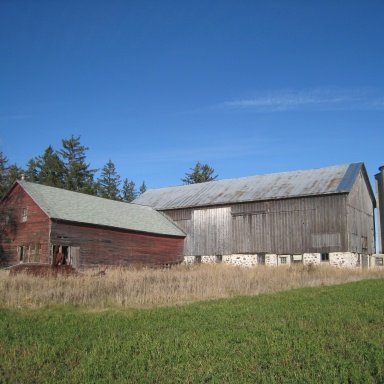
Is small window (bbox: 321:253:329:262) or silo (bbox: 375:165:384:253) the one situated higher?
silo (bbox: 375:165:384:253)

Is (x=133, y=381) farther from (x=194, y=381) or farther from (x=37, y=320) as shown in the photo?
(x=37, y=320)

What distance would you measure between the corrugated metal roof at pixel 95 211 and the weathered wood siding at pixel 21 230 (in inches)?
30.3

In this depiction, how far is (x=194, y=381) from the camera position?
6395mm

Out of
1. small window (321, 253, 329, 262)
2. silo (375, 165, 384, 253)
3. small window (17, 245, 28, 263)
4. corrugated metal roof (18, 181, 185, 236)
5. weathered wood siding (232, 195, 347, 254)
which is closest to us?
corrugated metal roof (18, 181, 185, 236)

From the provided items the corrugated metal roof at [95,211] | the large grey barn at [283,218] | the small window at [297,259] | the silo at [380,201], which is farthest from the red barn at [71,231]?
the silo at [380,201]

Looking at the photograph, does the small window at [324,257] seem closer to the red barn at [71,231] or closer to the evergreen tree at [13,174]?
the red barn at [71,231]

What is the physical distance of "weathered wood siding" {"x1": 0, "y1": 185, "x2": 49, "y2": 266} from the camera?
30.8 metres

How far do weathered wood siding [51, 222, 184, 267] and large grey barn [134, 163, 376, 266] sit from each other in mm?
3051

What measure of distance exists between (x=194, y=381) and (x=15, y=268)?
817 inches

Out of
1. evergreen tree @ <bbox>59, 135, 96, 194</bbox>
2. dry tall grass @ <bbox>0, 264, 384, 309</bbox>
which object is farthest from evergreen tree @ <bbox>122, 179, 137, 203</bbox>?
dry tall grass @ <bbox>0, 264, 384, 309</bbox>

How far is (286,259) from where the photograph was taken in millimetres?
36406

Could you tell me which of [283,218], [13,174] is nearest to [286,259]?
[283,218]

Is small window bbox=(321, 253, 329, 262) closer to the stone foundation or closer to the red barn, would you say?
the stone foundation

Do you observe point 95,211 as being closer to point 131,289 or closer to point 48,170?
point 131,289
